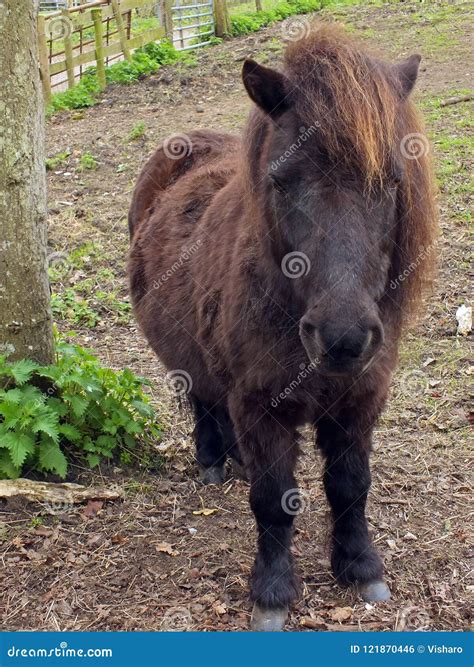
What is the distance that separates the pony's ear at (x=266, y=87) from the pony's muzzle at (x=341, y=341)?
0.83 m

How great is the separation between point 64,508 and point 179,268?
1407 mm

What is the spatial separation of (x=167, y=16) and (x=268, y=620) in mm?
15526

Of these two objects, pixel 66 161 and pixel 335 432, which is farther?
pixel 66 161

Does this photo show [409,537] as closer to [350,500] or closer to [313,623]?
[350,500]

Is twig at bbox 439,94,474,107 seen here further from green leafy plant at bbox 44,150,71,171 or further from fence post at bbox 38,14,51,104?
fence post at bbox 38,14,51,104

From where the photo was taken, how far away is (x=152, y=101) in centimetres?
1222

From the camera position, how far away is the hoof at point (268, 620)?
3191 millimetres

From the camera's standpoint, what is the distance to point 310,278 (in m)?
2.55

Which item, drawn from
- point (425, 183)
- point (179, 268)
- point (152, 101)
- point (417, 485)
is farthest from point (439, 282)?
point (152, 101)

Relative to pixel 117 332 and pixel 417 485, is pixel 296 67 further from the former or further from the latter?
pixel 117 332

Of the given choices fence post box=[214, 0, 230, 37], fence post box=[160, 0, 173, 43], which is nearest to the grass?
fence post box=[160, 0, 173, 43]

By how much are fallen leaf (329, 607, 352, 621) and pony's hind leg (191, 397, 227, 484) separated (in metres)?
1.34

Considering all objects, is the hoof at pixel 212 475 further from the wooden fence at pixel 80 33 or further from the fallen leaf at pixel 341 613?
the wooden fence at pixel 80 33

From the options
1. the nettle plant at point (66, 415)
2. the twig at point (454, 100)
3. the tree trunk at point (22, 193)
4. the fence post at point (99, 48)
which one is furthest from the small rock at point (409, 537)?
the fence post at point (99, 48)
